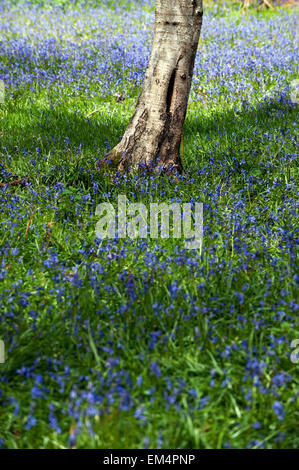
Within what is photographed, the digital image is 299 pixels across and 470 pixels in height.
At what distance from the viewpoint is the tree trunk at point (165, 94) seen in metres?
4.82

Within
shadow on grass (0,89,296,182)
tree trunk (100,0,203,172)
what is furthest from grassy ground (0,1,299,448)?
tree trunk (100,0,203,172)

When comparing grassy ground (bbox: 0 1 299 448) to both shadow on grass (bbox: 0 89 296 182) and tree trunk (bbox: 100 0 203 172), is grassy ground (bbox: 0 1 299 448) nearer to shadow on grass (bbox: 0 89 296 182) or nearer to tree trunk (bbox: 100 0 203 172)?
shadow on grass (bbox: 0 89 296 182)

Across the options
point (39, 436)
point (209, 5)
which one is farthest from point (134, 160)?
point (209, 5)

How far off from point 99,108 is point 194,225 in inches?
140

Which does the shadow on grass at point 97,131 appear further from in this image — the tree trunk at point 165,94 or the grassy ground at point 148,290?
the tree trunk at point 165,94

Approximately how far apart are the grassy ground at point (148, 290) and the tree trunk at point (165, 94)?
29cm

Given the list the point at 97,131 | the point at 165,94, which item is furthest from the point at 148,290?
the point at 97,131

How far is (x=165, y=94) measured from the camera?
4984mm

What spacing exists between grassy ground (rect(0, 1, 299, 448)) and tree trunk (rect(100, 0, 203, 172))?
291mm

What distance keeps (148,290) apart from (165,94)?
244 centimetres

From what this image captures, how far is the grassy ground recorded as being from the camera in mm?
2525

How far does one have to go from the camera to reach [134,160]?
204 inches

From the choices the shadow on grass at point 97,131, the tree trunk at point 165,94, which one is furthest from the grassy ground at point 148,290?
the tree trunk at point 165,94

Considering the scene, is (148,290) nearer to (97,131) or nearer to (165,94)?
(165,94)
